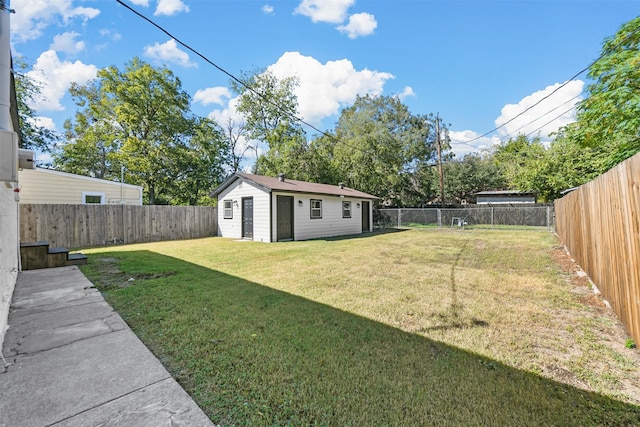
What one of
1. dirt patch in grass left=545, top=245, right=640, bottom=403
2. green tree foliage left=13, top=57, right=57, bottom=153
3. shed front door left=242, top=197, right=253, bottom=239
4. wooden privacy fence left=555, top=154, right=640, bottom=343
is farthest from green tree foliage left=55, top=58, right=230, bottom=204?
dirt patch in grass left=545, top=245, right=640, bottom=403

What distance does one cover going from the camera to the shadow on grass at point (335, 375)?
169 cm

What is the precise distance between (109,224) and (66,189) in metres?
3.13

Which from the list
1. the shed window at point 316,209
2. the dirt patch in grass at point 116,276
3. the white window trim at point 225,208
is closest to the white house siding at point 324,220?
the shed window at point 316,209

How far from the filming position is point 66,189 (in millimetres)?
11570

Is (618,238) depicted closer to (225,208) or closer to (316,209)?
(316,209)

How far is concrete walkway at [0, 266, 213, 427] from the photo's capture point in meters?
1.62

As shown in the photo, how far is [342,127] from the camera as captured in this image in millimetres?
31875

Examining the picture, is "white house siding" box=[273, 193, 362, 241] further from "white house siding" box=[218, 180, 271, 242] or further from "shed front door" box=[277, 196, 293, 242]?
"white house siding" box=[218, 180, 271, 242]

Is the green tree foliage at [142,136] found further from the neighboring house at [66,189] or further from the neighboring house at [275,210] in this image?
the neighboring house at [275,210]

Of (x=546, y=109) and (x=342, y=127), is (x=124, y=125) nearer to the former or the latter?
(x=342, y=127)

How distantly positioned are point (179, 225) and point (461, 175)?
81.6ft

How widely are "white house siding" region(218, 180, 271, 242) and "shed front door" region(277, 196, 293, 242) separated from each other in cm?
58

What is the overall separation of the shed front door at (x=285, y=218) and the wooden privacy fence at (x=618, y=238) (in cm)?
927

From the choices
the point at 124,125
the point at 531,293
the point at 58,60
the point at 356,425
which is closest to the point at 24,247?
the point at 356,425
